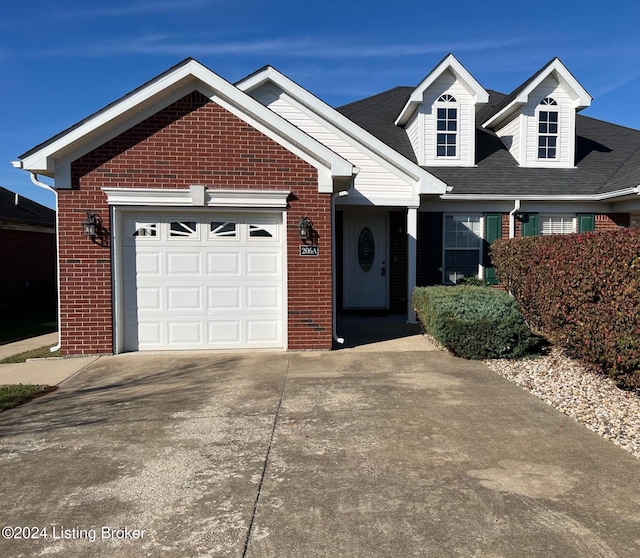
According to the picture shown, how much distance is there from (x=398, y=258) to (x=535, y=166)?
4547 mm

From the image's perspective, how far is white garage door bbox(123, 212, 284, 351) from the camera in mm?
7934

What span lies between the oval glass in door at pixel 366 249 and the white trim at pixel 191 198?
4.71 meters

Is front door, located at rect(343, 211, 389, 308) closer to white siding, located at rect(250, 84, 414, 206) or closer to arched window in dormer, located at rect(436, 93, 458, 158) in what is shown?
white siding, located at rect(250, 84, 414, 206)

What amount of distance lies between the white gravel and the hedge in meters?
0.23

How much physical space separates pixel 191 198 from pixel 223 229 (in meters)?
0.74

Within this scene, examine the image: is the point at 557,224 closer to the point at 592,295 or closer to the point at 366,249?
the point at 366,249

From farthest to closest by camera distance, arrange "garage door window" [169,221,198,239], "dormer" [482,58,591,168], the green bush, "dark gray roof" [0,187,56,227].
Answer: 1. "dark gray roof" [0,187,56,227]
2. "dormer" [482,58,591,168]
3. "garage door window" [169,221,198,239]
4. the green bush

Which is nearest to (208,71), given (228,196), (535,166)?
(228,196)

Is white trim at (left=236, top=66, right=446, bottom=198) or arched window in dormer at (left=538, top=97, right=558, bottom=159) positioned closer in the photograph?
white trim at (left=236, top=66, right=446, bottom=198)

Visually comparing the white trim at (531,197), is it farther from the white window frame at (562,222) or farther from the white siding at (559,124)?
the white siding at (559,124)

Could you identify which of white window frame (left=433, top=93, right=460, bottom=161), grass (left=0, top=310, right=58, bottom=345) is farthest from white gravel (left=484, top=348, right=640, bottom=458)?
grass (left=0, top=310, right=58, bottom=345)

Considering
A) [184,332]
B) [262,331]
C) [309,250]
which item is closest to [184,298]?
[184,332]

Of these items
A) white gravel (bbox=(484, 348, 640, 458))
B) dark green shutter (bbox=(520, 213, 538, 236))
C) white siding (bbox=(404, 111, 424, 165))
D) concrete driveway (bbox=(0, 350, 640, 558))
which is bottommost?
concrete driveway (bbox=(0, 350, 640, 558))

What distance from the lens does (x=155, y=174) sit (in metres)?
7.66
